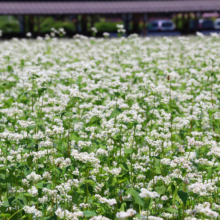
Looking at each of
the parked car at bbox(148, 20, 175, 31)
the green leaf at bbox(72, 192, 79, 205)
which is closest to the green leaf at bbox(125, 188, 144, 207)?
the green leaf at bbox(72, 192, 79, 205)

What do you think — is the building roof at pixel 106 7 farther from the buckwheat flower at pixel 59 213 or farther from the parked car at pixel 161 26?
the buckwheat flower at pixel 59 213

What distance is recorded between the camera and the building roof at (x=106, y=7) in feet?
94.0

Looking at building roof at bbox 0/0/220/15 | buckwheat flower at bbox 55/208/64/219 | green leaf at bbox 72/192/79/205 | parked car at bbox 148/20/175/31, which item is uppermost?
building roof at bbox 0/0/220/15

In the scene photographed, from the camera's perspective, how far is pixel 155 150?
454 centimetres

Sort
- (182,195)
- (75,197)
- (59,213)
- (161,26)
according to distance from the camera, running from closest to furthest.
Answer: (59,213) → (182,195) → (75,197) → (161,26)

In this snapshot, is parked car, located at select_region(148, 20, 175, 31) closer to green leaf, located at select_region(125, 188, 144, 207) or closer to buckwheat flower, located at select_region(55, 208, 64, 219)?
green leaf, located at select_region(125, 188, 144, 207)

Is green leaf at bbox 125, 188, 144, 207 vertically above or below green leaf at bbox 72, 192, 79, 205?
above

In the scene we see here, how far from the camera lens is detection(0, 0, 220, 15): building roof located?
94.0 ft

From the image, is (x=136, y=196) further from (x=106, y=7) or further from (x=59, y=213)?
(x=106, y=7)

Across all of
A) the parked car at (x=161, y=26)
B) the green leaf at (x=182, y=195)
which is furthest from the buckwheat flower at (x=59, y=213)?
the parked car at (x=161, y=26)

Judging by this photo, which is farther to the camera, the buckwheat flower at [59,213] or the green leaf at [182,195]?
the green leaf at [182,195]

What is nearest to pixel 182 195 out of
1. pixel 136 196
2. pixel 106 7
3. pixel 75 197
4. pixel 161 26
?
pixel 136 196

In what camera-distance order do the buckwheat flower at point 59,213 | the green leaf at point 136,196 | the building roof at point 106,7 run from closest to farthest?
1. the buckwheat flower at point 59,213
2. the green leaf at point 136,196
3. the building roof at point 106,7

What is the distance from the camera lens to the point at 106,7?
2938cm
